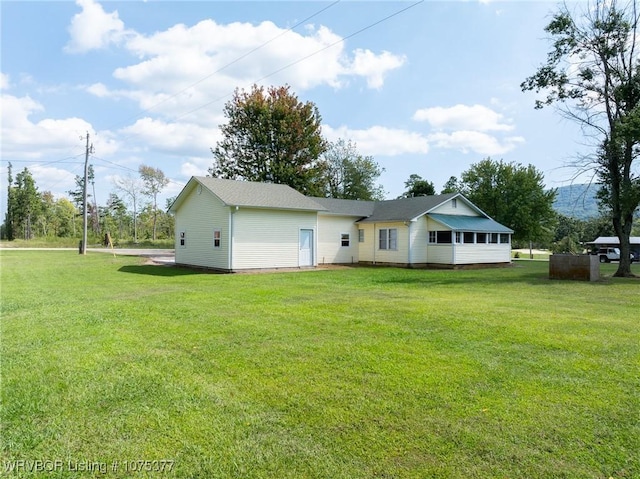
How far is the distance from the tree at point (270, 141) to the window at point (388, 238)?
48.7ft

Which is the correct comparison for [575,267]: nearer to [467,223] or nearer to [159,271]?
[467,223]

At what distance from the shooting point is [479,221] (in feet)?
79.7

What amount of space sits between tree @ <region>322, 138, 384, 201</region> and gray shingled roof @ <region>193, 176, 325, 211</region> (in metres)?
23.9

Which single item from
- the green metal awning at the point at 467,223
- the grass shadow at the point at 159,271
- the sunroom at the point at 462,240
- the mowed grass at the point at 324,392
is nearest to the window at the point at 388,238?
the sunroom at the point at 462,240

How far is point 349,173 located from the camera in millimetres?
45969

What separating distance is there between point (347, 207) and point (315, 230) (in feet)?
16.6

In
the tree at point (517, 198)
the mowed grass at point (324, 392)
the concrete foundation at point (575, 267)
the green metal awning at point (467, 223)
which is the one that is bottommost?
the mowed grass at point (324, 392)

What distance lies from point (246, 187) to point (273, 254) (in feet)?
13.1

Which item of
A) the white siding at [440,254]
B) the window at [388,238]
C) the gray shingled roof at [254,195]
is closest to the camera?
the gray shingled roof at [254,195]

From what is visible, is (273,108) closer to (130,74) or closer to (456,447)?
(130,74)

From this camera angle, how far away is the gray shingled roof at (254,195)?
60.2ft

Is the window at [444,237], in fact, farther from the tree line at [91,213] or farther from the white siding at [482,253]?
the tree line at [91,213]

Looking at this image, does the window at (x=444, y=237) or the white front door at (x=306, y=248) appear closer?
the white front door at (x=306, y=248)

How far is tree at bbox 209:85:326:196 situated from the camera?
36.6 meters
